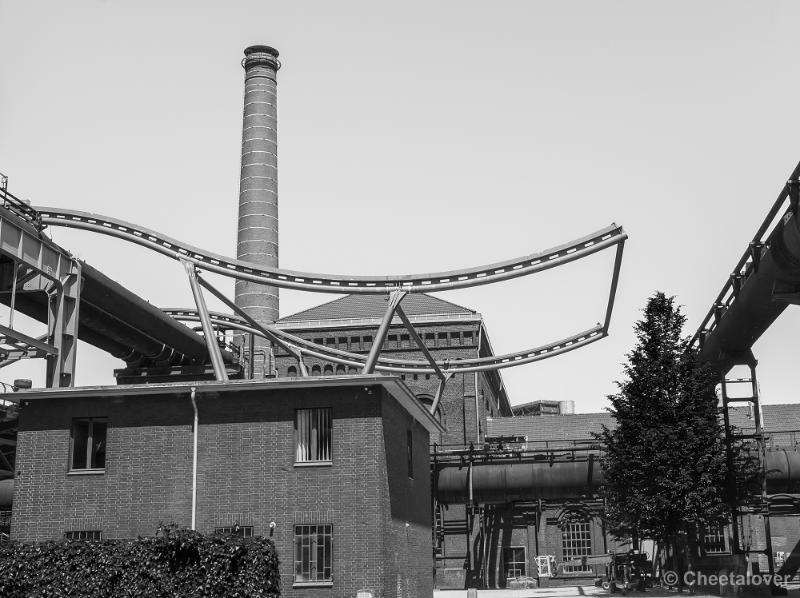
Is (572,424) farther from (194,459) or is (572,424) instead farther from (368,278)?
(194,459)

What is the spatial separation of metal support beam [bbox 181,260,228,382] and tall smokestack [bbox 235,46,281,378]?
15.9 metres

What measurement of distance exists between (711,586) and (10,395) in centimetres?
2074

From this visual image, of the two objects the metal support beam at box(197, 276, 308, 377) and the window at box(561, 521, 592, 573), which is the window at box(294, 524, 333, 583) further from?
the window at box(561, 521, 592, 573)

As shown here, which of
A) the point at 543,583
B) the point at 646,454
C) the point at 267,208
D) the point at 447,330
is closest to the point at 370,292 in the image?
the point at 646,454

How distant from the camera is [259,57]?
151 feet

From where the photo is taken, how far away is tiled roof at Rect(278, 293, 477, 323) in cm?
5278

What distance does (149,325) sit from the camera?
1294 inches

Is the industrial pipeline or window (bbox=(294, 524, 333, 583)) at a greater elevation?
the industrial pipeline

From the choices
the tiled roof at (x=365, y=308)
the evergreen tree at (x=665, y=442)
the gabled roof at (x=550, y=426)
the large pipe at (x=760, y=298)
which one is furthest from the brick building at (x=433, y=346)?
the large pipe at (x=760, y=298)

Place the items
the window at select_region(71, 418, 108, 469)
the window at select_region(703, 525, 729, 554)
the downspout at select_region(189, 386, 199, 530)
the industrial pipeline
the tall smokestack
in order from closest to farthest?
the downspout at select_region(189, 386, 199, 530) < the window at select_region(71, 418, 108, 469) < the industrial pipeline < the window at select_region(703, 525, 729, 554) < the tall smokestack

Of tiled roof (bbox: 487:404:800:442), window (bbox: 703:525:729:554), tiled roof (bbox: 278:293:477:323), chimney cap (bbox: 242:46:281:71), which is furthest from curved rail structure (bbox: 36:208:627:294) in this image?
tiled roof (bbox: 487:404:800:442)

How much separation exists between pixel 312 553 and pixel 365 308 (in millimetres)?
33367

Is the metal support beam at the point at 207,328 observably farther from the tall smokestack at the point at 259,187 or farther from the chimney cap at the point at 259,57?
the chimney cap at the point at 259,57

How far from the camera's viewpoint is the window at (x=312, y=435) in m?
22.0
